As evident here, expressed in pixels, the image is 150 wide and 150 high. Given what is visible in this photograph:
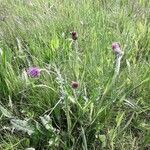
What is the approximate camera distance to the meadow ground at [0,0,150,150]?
1.35 metres

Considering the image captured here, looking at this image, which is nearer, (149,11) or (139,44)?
(139,44)

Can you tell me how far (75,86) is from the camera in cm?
127

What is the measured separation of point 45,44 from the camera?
5.80 ft

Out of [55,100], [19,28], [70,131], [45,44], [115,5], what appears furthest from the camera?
[115,5]

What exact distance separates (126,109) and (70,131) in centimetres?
26

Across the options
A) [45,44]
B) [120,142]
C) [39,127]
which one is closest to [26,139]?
[39,127]

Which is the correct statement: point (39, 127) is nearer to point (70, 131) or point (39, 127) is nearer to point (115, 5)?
point (70, 131)

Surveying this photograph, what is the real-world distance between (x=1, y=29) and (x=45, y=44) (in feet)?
1.14

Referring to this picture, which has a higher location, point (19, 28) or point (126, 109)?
point (19, 28)

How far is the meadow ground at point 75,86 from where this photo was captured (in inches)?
53.2

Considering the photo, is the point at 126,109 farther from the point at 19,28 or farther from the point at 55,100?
the point at 19,28

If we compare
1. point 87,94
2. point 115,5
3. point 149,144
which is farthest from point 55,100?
point 115,5

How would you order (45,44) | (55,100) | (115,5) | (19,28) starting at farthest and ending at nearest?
(115,5)
(19,28)
(45,44)
(55,100)

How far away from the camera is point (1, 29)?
1991 millimetres
